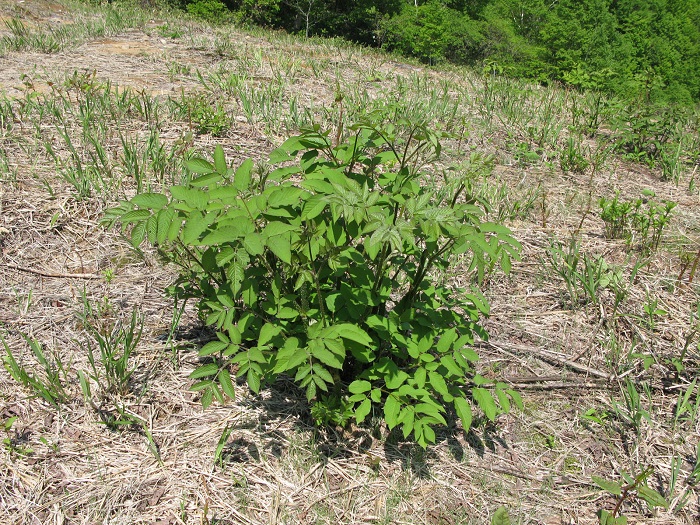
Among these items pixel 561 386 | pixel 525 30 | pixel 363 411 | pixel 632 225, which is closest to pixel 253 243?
pixel 363 411

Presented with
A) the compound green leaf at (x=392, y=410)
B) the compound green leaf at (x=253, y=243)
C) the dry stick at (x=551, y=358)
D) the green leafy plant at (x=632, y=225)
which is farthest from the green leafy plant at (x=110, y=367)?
the green leafy plant at (x=632, y=225)

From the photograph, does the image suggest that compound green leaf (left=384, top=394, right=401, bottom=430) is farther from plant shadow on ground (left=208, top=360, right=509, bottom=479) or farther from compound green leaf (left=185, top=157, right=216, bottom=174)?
compound green leaf (left=185, top=157, right=216, bottom=174)

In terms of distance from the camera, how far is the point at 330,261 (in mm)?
1934

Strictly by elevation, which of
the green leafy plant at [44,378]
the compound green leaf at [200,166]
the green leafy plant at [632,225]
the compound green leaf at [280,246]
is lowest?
the green leafy plant at [44,378]

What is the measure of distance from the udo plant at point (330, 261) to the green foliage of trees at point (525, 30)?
1404 cm

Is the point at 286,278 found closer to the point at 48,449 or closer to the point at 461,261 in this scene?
the point at 48,449

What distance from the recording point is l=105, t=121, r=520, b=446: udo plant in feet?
5.87

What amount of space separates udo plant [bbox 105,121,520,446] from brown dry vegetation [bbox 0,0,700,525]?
319mm

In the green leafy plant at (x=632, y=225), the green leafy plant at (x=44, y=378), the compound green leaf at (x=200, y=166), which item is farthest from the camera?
the green leafy plant at (x=632, y=225)

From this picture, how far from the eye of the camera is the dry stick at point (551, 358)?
281 cm

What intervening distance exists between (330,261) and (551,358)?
1.57m

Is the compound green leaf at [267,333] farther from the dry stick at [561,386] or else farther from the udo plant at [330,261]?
the dry stick at [561,386]

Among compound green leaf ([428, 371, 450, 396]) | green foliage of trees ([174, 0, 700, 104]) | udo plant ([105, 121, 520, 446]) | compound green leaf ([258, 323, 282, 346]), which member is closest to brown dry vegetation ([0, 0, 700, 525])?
udo plant ([105, 121, 520, 446])

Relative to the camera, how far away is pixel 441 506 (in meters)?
2.21
